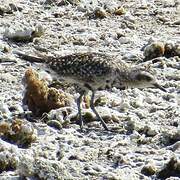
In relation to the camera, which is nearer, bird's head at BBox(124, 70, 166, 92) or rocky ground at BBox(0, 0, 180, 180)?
rocky ground at BBox(0, 0, 180, 180)

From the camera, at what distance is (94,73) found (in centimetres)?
929

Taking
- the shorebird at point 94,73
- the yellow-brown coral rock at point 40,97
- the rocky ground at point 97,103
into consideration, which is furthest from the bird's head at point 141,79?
the yellow-brown coral rock at point 40,97

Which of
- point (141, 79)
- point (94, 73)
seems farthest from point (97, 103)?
point (94, 73)

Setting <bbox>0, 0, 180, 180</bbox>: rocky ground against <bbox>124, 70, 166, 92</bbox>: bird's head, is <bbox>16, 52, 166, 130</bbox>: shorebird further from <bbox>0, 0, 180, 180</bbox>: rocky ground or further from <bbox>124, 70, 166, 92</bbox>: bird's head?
<bbox>0, 0, 180, 180</bbox>: rocky ground

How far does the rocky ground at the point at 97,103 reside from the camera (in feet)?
26.6

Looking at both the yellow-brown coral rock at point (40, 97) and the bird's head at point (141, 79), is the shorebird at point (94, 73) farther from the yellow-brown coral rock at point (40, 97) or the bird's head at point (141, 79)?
the yellow-brown coral rock at point (40, 97)

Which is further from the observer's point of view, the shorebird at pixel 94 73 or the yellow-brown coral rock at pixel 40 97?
the yellow-brown coral rock at pixel 40 97

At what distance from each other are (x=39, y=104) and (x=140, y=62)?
2.67 metres

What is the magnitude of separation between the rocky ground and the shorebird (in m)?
0.35

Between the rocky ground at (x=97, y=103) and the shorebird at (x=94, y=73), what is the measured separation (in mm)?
354

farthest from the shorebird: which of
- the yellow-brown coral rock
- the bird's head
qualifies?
the yellow-brown coral rock

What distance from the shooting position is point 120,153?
855 cm

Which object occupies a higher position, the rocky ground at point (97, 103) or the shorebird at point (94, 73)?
the shorebird at point (94, 73)

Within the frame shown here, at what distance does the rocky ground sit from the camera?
8.10 metres
